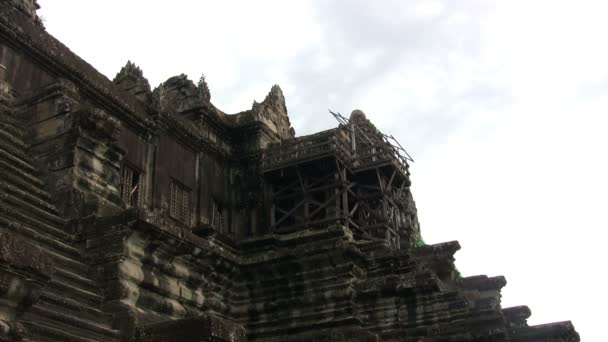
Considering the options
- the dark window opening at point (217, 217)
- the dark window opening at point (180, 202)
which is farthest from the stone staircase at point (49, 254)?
the dark window opening at point (217, 217)

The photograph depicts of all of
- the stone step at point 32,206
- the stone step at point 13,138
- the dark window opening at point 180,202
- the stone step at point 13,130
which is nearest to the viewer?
the stone step at point 32,206

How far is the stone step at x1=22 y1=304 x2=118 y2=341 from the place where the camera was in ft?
25.2

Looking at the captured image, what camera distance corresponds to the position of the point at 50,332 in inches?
296

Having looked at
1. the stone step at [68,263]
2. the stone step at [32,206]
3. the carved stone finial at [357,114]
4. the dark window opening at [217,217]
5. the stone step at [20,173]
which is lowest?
the stone step at [68,263]

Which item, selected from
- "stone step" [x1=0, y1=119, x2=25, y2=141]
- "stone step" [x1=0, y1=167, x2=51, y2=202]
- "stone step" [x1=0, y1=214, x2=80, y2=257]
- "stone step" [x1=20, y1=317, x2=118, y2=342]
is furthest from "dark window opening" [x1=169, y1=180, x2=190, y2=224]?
"stone step" [x1=20, y1=317, x2=118, y2=342]

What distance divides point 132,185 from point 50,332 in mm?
8918

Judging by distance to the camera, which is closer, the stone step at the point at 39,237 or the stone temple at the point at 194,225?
the stone step at the point at 39,237

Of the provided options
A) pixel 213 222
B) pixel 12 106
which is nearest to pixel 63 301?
pixel 12 106

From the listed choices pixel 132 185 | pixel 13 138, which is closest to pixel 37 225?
pixel 13 138

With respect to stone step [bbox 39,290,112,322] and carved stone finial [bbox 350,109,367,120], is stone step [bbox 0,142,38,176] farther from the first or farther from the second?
carved stone finial [bbox 350,109,367,120]

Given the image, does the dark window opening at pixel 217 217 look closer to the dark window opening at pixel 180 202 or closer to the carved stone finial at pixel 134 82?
the dark window opening at pixel 180 202

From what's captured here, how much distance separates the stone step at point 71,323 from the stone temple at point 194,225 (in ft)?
0.09

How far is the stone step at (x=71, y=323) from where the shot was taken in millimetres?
7679

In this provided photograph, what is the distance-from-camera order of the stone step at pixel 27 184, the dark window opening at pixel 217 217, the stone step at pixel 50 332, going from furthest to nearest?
1. the dark window opening at pixel 217 217
2. the stone step at pixel 27 184
3. the stone step at pixel 50 332
